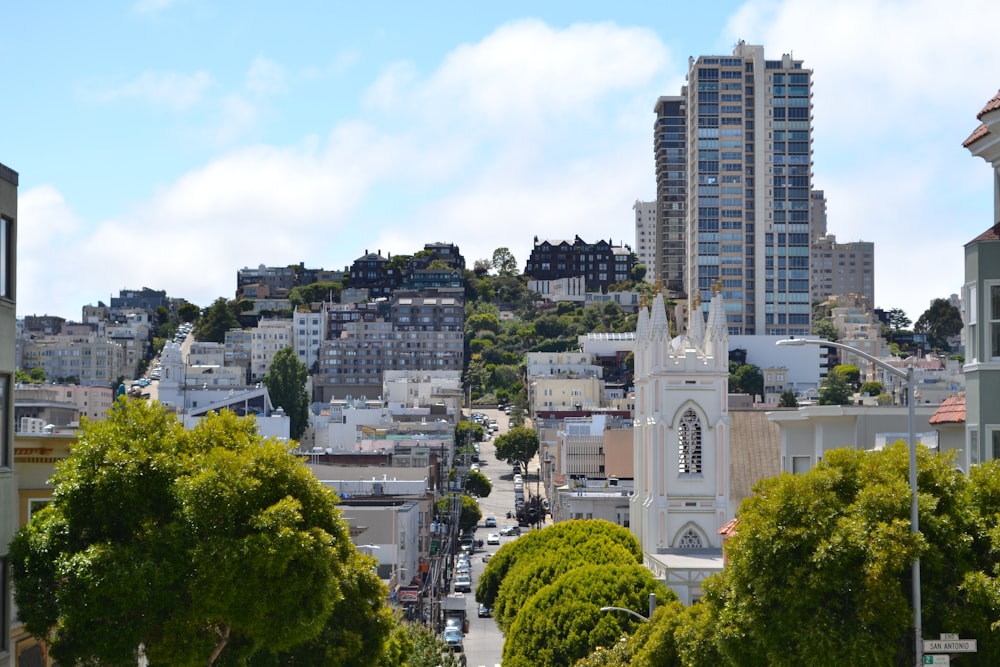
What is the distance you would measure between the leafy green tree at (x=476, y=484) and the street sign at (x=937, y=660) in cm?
16472

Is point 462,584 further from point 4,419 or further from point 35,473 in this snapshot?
point 4,419

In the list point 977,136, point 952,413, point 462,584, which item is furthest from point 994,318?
point 462,584

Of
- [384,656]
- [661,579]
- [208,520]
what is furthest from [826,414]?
[661,579]

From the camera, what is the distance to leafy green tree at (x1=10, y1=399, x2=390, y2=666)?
106 feet

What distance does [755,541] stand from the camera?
3106 cm

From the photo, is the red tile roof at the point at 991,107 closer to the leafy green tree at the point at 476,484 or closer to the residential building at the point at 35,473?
the residential building at the point at 35,473

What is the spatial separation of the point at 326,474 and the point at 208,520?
111 metres

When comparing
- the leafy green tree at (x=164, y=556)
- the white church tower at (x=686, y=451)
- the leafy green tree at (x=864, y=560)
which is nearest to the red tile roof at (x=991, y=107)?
the leafy green tree at (x=864, y=560)

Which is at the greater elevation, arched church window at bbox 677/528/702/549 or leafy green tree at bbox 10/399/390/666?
leafy green tree at bbox 10/399/390/666

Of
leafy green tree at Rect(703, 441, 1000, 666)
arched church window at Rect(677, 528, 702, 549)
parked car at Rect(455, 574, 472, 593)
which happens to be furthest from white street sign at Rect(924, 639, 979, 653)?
parked car at Rect(455, 574, 472, 593)

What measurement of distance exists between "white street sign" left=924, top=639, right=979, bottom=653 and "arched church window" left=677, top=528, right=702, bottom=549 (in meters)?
65.1

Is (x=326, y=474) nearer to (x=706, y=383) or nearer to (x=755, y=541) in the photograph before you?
(x=706, y=383)

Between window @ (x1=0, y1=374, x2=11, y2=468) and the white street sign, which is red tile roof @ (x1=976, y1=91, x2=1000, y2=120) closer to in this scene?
the white street sign

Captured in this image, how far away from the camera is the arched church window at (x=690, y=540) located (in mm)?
93062
